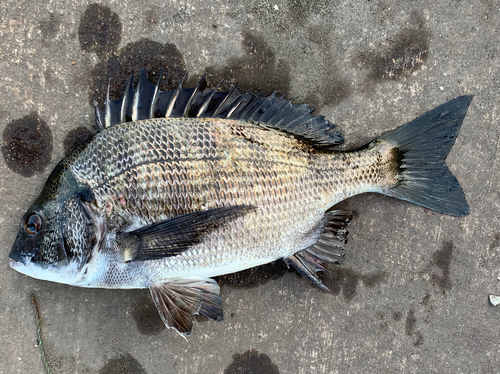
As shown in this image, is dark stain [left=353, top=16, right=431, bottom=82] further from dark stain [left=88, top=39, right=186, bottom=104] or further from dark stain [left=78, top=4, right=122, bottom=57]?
dark stain [left=78, top=4, right=122, bottom=57]

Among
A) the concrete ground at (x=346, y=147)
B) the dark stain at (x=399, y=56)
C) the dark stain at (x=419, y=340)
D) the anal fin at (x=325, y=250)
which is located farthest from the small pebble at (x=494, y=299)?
the dark stain at (x=399, y=56)

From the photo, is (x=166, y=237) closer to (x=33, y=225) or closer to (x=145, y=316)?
(x=33, y=225)

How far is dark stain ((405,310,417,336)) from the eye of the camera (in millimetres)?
2605

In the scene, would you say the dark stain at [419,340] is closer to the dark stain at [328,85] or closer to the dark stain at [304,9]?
the dark stain at [328,85]

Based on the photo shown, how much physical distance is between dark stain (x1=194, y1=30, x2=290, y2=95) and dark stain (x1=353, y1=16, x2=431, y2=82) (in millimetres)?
637

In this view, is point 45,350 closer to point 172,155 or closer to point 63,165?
point 63,165

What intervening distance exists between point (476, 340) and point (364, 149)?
196cm

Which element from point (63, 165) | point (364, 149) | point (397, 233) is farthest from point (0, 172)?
point (397, 233)

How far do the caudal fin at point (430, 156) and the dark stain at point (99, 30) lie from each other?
2.18m

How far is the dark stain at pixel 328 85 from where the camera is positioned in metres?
2.53

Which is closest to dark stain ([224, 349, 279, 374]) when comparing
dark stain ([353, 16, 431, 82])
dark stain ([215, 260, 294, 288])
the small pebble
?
dark stain ([215, 260, 294, 288])

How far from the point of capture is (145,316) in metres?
2.46

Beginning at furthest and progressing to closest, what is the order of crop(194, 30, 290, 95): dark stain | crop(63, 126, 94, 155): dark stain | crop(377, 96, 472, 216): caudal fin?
crop(194, 30, 290, 95): dark stain, crop(63, 126, 94, 155): dark stain, crop(377, 96, 472, 216): caudal fin

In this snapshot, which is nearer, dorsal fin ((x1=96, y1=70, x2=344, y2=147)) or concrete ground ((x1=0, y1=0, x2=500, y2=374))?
dorsal fin ((x1=96, y1=70, x2=344, y2=147))
